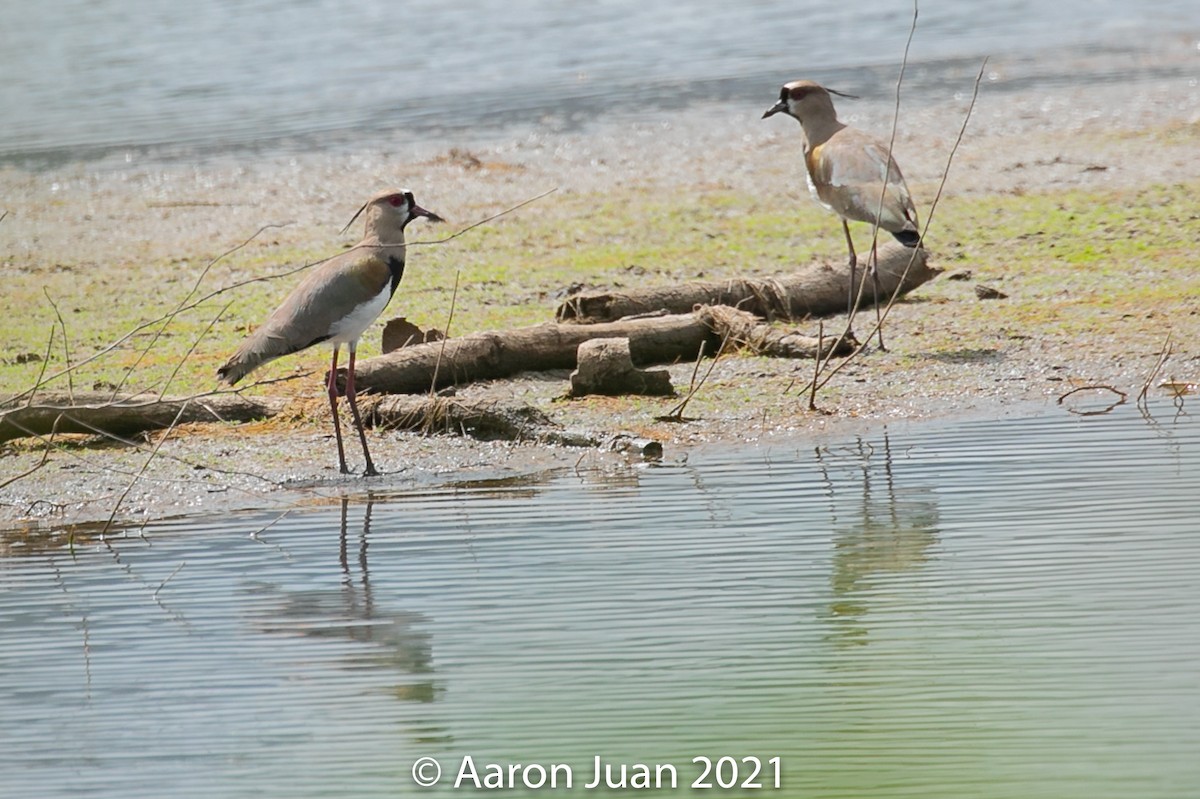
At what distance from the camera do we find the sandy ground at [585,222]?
8680 mm

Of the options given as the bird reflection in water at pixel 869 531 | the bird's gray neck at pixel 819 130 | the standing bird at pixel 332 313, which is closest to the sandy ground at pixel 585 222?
the standing bird at pixel 332 313

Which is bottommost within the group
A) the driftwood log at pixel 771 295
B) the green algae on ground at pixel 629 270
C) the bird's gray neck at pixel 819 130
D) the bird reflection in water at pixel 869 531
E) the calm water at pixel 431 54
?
the bird reflection in water at pixel 869 531

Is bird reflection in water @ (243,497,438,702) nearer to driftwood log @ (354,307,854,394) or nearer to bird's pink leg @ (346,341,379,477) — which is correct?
bird's pink leg @ (346,341,379,477)

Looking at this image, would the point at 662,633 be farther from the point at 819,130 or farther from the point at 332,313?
the point at 819,130

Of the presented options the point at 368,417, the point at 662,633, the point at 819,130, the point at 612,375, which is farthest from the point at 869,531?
the point at 819,130

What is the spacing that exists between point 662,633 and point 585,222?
28.3 feet

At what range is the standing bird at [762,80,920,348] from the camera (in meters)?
10.3

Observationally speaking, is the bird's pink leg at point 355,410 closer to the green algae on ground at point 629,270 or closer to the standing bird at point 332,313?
the standing bird at point 332,313

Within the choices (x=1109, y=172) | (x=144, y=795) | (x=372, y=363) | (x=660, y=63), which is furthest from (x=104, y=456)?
(x=660, y=63)

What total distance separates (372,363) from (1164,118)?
391 inches

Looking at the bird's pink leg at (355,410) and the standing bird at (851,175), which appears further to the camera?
the standing bird at (851,175)

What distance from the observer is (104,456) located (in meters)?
9.06

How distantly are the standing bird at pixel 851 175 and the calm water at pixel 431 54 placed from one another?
8937mm

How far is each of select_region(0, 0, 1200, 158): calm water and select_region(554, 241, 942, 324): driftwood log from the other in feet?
31.6
